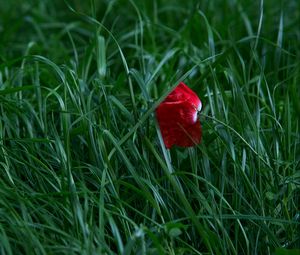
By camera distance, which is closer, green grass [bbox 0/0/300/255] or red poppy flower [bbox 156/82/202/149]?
green grass [bbox 0/0/300/255]

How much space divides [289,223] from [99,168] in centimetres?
45

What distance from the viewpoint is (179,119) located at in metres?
1.54

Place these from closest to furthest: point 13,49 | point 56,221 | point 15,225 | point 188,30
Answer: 1. point 15,225
2. point 56,221
3. point 188,30
4. point 13,49

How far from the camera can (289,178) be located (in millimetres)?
1537

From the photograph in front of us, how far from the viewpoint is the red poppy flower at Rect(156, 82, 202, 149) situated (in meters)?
1.54

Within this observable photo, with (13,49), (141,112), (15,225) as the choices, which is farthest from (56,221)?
(13,49)

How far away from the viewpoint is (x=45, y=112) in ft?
5.45

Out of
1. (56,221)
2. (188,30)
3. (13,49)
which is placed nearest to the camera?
(56,221)

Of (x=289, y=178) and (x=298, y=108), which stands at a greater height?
(x=298, y=108)

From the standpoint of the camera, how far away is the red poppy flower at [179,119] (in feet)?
5.04

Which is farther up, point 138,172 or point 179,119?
point 179,119

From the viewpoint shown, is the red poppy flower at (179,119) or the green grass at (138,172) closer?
the green grass at (138,172)

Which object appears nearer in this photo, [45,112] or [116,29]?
[45,112]

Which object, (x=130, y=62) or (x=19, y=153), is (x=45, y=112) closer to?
(x=19, y=153)
